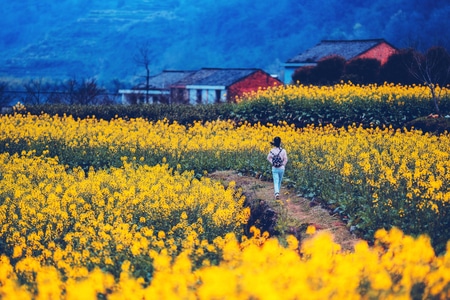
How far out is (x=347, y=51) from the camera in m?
47.3

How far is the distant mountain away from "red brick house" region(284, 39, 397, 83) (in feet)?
160

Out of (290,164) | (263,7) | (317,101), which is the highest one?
(263,7)

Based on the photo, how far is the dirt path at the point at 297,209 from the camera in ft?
37.6

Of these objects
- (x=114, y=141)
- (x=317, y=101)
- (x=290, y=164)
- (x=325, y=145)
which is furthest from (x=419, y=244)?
(x=317, y=101)

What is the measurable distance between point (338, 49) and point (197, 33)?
236ft

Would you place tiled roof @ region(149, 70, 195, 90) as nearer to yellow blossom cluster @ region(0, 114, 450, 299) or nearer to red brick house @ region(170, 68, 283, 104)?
red brick house @ region(170, 68, 283, 104)

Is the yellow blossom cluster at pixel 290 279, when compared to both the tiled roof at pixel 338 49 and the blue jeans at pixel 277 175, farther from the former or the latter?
the tiled roof at pixel 338 49

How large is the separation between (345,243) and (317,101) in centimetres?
1605

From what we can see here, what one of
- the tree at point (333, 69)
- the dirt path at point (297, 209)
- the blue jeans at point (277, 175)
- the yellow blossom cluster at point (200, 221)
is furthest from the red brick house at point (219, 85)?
the blue jeans at point (277, 175)

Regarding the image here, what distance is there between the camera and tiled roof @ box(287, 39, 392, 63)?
47109 millimetres

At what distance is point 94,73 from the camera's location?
110 meters

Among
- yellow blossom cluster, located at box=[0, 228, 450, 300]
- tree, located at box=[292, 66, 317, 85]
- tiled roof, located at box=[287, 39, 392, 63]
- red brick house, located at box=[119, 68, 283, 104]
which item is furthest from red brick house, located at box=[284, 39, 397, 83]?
yellow blossom cluster, located at box=[0, 228, 450, 300]

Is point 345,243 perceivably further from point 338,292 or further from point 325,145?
point 325,145

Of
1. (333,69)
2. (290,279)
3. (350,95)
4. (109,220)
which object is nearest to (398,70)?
(333,69)
